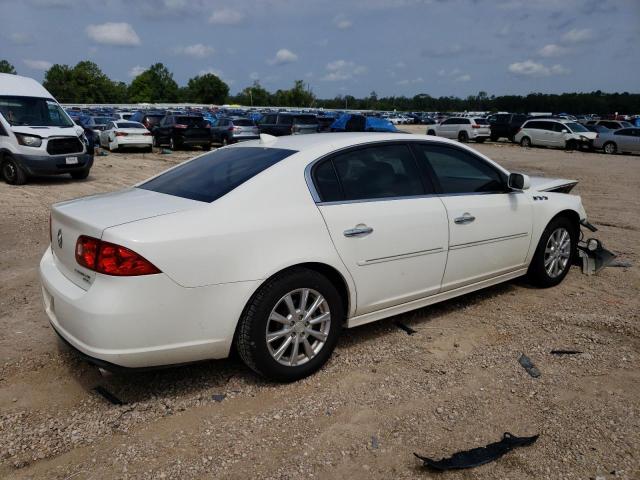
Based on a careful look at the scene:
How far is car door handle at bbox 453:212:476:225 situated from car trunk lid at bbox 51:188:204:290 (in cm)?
202

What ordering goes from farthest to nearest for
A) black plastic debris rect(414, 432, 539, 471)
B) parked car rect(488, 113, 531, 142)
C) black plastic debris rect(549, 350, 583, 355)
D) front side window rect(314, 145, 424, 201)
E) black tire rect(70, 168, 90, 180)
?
parked car rect(488, 113, 531, 142), black tire rect(70, 168, 90, 180), black plastic debris rect(549, 350, 583, 355), front side window rect(314, 145, 424, 201), black plastic debris rect(414, 432, 539, 471)

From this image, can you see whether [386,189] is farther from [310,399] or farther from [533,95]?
[533,95]

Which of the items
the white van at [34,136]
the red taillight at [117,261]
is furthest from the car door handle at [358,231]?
the white van at [34,136]

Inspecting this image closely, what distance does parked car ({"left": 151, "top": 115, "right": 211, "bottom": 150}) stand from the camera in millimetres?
22422

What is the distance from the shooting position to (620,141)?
26094 mm

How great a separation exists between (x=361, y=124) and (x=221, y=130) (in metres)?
6.42

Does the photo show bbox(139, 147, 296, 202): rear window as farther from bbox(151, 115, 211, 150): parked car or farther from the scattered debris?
bbox(151, 115, 211, 150): parked car

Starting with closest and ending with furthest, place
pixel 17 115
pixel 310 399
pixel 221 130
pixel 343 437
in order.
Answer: pixel 343 437 → pixel 310 399 → pixel 17 115 → pixel 221 130

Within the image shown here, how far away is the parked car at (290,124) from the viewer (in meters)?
23.2

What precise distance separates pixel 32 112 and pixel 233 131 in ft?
36.7

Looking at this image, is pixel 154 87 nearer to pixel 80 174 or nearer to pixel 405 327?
pixel 80 174

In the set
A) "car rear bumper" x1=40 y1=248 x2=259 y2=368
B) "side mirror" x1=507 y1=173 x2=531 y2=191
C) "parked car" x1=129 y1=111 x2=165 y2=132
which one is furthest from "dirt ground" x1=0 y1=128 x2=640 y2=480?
"parked car" x1=129 y1=111 x2=165 y2=132

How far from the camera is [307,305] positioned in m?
3.40

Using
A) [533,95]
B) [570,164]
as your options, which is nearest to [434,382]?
[570,164]
